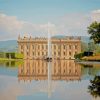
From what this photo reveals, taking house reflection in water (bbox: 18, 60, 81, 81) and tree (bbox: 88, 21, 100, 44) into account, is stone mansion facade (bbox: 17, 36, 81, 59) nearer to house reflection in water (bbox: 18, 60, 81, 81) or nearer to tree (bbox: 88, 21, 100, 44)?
tree (bbox: 88, 21, 100, 44)

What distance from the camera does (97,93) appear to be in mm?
8805

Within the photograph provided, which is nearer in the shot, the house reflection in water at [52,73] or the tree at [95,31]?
the house reflection in water at [52,73]

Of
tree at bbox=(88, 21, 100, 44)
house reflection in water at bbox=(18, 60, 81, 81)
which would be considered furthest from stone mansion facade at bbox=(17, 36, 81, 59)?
house reflection in water at bbox=(18, 60, 81, 81)

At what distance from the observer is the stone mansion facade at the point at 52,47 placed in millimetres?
70250

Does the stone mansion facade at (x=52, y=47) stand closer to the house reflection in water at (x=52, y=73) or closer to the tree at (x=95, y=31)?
the tree at (x=95, y=31)

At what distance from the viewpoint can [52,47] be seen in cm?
7125

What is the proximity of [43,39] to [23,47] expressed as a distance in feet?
13.4

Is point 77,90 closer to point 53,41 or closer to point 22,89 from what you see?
point 22,89

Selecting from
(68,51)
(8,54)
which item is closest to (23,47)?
(68,51)

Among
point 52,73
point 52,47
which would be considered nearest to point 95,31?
point 52,73

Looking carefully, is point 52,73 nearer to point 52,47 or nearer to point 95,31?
point 95,31

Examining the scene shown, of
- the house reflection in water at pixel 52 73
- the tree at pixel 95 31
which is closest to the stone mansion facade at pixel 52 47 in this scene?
the tree at pixel 95 31

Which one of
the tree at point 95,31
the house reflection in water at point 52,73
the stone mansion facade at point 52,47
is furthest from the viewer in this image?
the stone mansion facade at point 52,47

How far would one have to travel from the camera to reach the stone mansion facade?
70.2 m
